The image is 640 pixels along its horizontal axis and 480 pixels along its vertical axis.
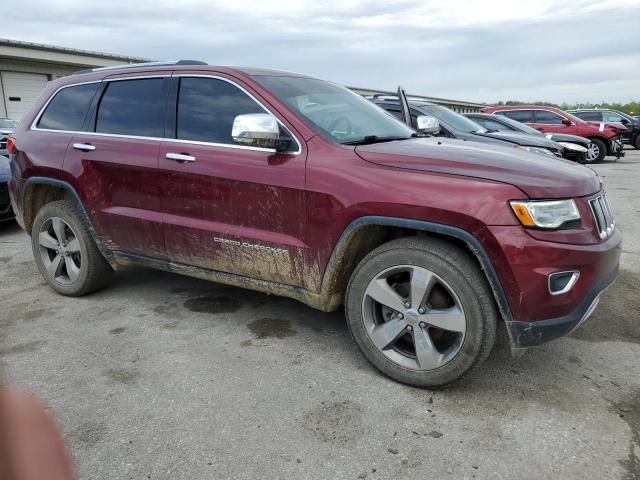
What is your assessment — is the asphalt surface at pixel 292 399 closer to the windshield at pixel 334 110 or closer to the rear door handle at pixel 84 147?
the rear door handle at pixel 84 147

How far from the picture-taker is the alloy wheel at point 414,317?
2.76m

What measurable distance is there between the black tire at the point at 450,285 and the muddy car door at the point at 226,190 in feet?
1.48

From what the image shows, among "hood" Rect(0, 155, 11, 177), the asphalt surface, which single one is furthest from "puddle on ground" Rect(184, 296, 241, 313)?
"hood" Rect(0, 155, 11, 177)

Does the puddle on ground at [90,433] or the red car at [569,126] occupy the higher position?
the red car at [569,126]

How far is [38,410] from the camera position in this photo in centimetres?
63

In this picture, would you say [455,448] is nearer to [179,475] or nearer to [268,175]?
[179,475]

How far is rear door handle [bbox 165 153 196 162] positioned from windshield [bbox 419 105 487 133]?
5.81 m

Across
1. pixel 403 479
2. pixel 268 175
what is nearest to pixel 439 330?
pixel 403 479

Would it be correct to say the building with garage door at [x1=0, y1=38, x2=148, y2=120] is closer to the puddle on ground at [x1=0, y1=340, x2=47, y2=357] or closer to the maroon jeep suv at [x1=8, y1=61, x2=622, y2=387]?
the maroon jeep suv at [x1=8, y1=61, x2=622, y2=387]

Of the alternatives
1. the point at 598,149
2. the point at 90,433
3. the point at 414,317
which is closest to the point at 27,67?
the point at 598,149

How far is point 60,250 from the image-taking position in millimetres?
4324

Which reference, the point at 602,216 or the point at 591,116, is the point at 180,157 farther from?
the point at 591,116

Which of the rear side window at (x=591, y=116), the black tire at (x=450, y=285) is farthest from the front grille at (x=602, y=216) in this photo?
the rear side window at (x=591, y=116)

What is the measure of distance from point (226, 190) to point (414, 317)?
4.67 feet
